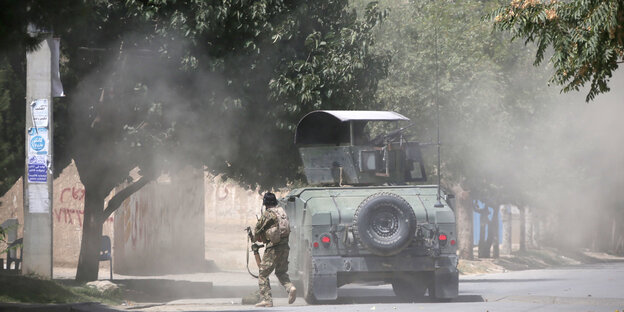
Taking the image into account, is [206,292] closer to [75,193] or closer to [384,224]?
[384,224]

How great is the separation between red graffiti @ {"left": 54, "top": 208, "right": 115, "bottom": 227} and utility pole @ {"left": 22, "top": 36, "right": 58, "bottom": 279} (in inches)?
404

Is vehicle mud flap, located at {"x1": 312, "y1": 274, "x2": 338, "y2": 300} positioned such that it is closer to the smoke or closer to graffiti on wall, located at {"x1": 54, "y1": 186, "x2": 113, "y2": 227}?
the smoke

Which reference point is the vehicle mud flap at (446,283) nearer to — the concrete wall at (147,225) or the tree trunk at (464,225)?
the concrete wall at (147,225)

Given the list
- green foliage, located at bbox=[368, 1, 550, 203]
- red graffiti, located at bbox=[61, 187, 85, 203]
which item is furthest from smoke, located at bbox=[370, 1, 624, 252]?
red graffiti, located at bbox=[61, 187, 85, 203]

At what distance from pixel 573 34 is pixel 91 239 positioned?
33.1ft

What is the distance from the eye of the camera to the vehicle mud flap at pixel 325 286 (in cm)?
1334

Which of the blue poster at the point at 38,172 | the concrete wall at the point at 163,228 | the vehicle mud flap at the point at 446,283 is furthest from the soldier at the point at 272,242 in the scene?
the concrete wall at the point at 163,228

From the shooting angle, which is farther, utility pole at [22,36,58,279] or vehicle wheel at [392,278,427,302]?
vehicle wheel at [392,278,427,302]

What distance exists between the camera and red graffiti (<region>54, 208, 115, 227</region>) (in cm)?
2373

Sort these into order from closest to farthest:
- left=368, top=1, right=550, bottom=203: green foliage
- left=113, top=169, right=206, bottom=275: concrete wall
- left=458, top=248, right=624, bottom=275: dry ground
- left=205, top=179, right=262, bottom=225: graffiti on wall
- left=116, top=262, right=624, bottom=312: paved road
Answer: left=116, top=262, right=624, bottom=312: paved road < left=113, top=169, right=206, bottom=275: concrete wall < left=368, top=1, right=550, bottom=203: green foliage < left=458, top=248, right=624, bottom=275: dry ground < left=205, top=179, right=262, bottom=225: graffiti on wall

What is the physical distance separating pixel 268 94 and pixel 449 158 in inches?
508

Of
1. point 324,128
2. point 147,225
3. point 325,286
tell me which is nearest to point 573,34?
point 325,286

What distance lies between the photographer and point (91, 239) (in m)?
17.7

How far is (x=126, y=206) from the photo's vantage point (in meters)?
23.8
